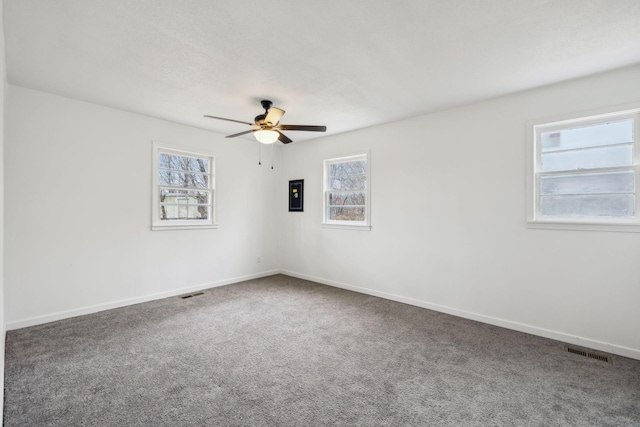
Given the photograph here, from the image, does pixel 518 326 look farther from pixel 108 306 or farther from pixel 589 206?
pixel 108 306

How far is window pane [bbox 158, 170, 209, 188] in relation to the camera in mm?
Answer: 4562

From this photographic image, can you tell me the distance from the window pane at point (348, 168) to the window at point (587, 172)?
2.36 meters

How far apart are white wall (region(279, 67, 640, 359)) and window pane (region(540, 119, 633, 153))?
0.22 meters

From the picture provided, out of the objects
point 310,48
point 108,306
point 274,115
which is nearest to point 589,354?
point 310,48

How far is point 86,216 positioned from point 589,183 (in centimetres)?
563

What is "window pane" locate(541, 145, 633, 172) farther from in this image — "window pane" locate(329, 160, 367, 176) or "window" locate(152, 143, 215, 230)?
"window" locate(152, 143, 215, 230)

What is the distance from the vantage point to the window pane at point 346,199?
5.07 meters

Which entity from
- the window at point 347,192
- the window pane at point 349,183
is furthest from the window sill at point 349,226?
the window pane at point 349,183

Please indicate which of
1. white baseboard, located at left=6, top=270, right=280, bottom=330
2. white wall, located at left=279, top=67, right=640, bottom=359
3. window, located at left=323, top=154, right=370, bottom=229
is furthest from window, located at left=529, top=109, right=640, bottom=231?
white baseboard, located at left=6, top=270, right=280, bottom=330

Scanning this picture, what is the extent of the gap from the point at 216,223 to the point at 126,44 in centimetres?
308

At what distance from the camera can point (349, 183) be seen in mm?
5223

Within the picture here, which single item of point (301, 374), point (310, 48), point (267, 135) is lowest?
point (301, 374)

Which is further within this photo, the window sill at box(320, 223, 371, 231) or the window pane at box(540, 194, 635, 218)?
the window sill at box(320, 223, 371, 231)

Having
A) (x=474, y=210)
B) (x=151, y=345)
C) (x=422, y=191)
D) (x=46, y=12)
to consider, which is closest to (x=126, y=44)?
(x=46, y=12)
